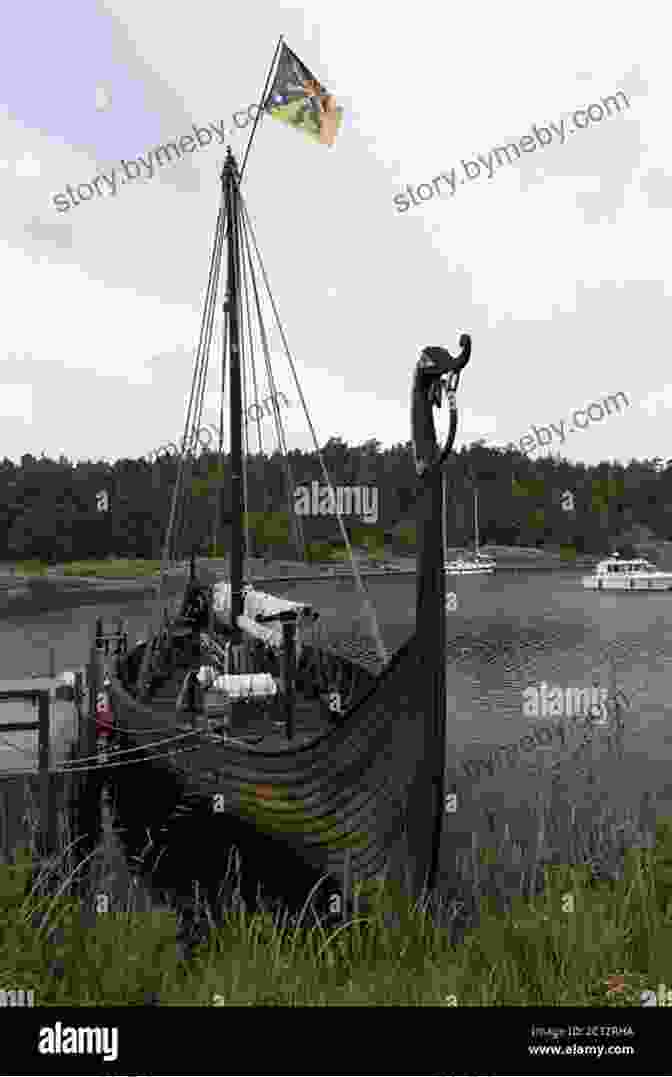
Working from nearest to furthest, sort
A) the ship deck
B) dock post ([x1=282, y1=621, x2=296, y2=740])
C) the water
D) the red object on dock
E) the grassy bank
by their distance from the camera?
1. the grassy bank
2. dock post ([x1=282, y1=621, x2=296, y2=740])
3. the ship deck
4. the red object on dock
5. the water

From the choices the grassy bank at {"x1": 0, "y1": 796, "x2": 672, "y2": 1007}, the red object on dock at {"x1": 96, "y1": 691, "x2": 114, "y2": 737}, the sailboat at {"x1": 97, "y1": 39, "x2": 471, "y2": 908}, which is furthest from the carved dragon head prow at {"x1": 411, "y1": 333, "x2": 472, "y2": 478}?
the red object on dock at {"x1": 96, "y1": 691, "x2": 114, "y2": 737}

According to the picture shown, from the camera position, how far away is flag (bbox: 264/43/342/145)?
12164 millimetres

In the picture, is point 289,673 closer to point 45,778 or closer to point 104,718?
point 45,778

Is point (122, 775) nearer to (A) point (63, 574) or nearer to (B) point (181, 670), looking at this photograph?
(B) point (181, 670)

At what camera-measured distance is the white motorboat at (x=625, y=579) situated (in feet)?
209

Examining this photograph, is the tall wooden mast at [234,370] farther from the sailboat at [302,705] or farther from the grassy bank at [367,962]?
the grassy bank at [367,962]

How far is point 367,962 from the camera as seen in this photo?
16.9 ft

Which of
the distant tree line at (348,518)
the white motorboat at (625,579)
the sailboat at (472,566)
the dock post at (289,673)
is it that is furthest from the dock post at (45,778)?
the sailboat at (472,566)

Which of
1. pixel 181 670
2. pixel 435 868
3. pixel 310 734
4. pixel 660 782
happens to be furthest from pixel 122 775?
pixel 660 782

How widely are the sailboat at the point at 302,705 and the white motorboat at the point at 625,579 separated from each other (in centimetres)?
5221

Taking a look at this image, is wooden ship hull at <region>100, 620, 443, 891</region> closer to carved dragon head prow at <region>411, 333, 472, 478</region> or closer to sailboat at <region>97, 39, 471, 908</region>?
sailboat at <region>97, 39, 471, 908</region>

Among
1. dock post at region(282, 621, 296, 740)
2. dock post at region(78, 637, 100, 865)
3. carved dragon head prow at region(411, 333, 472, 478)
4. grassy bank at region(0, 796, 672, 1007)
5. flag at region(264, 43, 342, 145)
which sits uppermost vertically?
flag at region(264, 43, 342, 145)

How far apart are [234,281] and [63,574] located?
69.3 m

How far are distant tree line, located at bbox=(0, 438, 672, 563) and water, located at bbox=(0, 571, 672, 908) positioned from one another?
75.7 feet
